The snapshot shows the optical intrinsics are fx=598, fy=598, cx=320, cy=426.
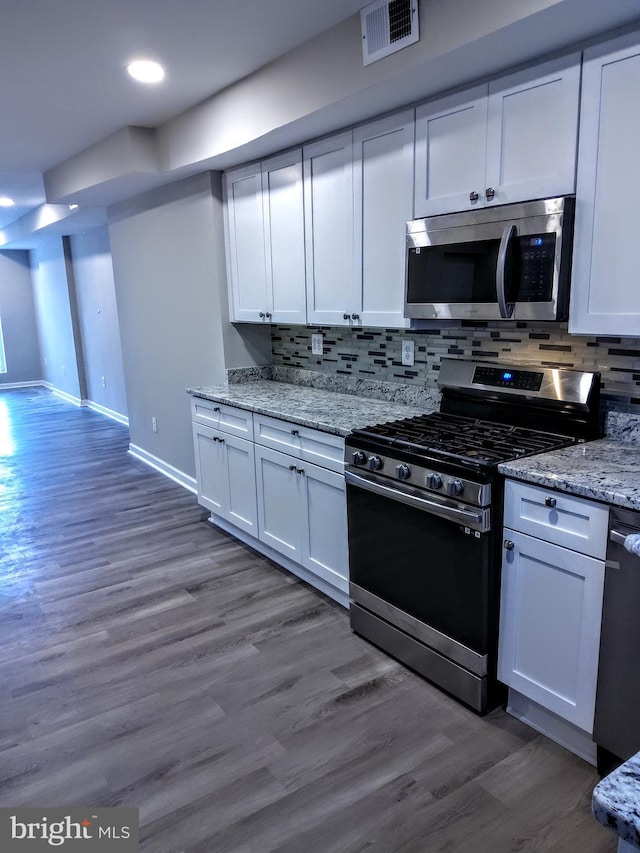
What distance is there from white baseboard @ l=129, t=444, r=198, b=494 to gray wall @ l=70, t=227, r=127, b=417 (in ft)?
4.74

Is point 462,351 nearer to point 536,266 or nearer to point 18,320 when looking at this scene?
point 536,266

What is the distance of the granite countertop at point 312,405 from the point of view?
9.10 ft

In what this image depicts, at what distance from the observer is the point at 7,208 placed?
6.64 meters

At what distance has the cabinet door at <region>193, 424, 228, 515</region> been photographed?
3.71 m

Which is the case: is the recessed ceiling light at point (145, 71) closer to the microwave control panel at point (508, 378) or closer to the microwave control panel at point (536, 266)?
the microwave control panel at point (536, 266)

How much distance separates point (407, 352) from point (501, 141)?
1.13 m

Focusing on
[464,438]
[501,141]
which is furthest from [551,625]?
[501,141]

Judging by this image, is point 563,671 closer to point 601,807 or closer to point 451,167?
point 601,807

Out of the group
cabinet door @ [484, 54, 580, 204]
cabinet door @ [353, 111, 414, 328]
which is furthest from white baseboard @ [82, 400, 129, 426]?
cabinet door @ [484, 54, 580, 204]

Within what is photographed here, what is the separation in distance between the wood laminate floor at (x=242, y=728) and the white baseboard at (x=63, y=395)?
5.29 meters

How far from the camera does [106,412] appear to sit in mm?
7789

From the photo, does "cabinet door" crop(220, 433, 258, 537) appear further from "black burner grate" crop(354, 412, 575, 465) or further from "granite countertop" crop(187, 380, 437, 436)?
"black burner grate" crop(354, 412, 575, 465)

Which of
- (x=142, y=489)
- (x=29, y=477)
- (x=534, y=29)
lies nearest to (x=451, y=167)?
(x=534, y=29)

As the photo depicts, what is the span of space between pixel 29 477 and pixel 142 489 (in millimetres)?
1153
